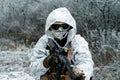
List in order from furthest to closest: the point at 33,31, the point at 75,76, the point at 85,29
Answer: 1. the point at 33,31
2. the point at 85,29
3. the point at 75,76

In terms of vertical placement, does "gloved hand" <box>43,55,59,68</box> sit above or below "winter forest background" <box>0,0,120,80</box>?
above

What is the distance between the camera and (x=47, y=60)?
15.4 feet

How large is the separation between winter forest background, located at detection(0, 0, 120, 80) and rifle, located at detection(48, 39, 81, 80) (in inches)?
148

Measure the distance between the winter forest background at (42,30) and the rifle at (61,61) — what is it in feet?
12.3

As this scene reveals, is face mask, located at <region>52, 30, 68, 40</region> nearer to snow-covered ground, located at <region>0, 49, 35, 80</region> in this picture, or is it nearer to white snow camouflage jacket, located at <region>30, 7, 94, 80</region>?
white snow camouflage jacket, located at <region>30, 7, 94, 80</region>

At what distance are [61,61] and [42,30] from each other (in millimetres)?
8468

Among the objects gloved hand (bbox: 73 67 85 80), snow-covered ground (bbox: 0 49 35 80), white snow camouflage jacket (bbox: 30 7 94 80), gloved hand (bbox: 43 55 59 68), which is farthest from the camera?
snow-covered ground (bbox: 0 49 35 80)

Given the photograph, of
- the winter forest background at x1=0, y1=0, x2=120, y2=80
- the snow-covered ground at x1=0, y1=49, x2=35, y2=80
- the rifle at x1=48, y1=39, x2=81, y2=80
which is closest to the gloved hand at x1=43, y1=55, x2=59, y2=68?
the rifle at x1=48, y1=39, x2=81, y2=80

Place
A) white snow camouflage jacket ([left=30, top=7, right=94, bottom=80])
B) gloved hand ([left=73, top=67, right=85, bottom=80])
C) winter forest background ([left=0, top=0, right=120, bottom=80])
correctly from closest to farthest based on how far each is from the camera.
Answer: gloved hand ([left=73, top=67, right=85, bottom=80])
white snow camouflage jacket ([left=30, top=7, right=94, bottom=80])
winter forest background ([left=0, top=0, right=120, bottom=80])

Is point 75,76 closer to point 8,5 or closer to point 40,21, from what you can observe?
point 40,21

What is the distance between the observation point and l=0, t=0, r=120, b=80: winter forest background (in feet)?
30.8

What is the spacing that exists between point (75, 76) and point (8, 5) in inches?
418

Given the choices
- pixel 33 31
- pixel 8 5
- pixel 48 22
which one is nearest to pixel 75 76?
pixel 48 22

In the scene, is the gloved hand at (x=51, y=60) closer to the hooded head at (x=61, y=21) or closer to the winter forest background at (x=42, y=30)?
the hooded head at (x=61, y=21)
